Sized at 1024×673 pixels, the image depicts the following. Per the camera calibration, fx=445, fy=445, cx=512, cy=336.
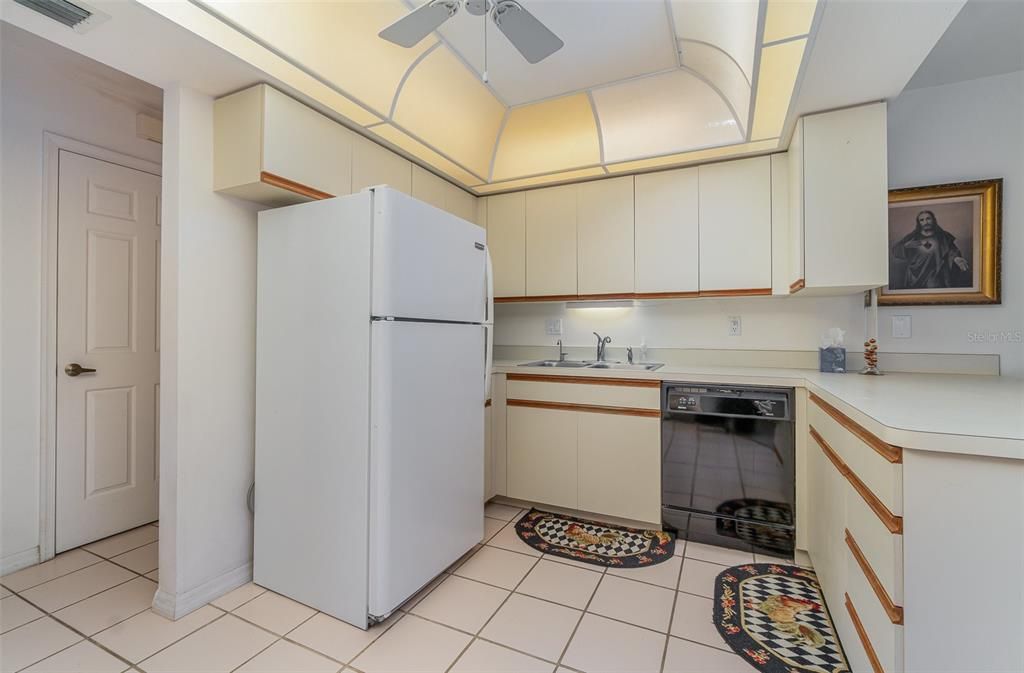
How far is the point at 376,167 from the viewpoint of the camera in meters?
2.44

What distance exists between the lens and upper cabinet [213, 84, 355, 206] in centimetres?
183

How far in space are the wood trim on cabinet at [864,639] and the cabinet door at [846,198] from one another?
1.39 metres

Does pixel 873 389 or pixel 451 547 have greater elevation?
pixel 873 389

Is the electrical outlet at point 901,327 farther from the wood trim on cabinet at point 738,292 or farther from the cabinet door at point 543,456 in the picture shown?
the cabinet door at point 543,456

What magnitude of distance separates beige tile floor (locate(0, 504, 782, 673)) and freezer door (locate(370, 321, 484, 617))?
165 mm

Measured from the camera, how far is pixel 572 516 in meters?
2.76

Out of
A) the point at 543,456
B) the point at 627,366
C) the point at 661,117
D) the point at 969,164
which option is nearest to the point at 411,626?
the point at 543,456

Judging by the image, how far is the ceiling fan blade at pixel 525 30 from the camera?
145 cm

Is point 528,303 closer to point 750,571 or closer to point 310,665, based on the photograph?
point 750,571

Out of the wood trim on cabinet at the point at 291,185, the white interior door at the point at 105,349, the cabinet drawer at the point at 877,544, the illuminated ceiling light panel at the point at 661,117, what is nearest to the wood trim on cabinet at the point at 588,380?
the cabinet drawer at the point at 877,544

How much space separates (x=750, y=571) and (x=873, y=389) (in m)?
1.02

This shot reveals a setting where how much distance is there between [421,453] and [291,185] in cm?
130

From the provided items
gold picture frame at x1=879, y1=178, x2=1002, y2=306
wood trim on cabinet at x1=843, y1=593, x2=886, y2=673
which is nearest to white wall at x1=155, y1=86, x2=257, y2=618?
wood trim on cabinet at x1=843, y1=593, x2=886, y2=673

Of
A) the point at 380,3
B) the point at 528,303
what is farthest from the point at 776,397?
the point at 380,3
